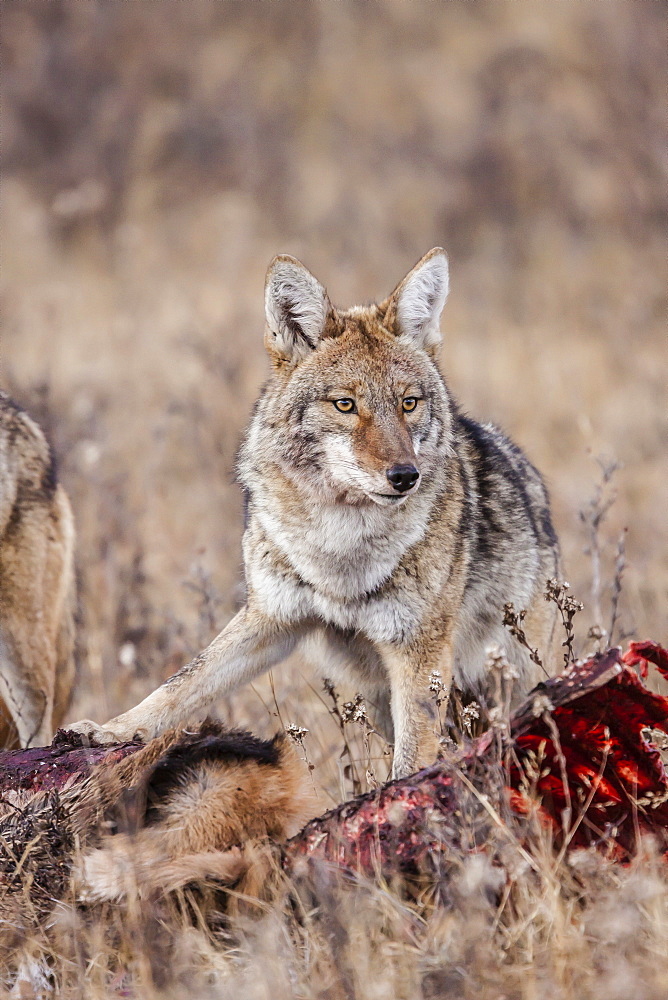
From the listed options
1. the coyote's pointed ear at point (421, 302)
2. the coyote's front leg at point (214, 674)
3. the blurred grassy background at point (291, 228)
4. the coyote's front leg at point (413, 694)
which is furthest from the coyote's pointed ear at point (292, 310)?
the blurred grassy background at point (291, 228)

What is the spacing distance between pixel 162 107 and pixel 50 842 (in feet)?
59.4

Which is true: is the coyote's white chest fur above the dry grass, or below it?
below

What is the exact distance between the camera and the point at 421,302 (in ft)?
15.1

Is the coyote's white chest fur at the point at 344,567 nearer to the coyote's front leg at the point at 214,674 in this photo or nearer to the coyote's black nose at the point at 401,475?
the coyote's front leg at the point at 214,674

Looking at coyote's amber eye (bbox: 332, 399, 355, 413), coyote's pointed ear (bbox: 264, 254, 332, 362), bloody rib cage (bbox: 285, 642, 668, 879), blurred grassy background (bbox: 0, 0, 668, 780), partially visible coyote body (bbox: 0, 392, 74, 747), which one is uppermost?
blurred grassy background (bbox: 0, 0, 668, 780)

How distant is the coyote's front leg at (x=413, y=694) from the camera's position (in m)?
3.95

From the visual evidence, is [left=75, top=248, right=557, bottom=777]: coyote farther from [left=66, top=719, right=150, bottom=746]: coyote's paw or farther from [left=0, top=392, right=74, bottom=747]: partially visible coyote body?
[left=0, top=392, right=74, bottom=747]: partially visible coyote body

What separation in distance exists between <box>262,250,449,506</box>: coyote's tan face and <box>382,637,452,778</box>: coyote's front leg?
58cm

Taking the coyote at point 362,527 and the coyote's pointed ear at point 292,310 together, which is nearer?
the coyote at point 362,527

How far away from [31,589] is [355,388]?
204 cm

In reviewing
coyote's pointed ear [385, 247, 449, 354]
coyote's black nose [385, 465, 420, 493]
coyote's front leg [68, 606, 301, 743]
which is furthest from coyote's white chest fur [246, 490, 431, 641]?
coyote's pointed ear [385, 247, 449, 354]

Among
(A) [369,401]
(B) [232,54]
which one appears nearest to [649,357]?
(A) [369,401]

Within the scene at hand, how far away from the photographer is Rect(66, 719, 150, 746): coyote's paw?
3865mm

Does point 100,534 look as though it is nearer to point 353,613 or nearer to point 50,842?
point 353,613
